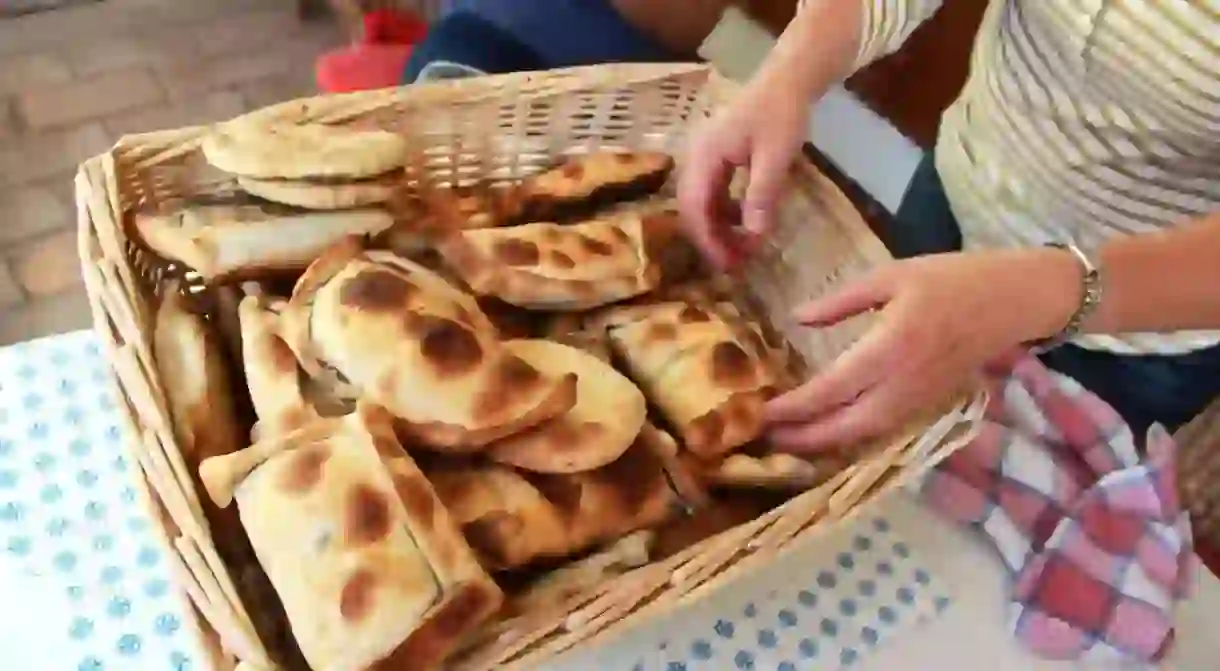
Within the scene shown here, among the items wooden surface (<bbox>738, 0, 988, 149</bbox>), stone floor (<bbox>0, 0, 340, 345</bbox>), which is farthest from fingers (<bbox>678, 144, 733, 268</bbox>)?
stone floor (<bbox>0, 0, 340, 345</bbox>)

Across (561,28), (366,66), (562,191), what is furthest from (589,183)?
(366,66)

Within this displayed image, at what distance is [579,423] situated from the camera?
0.59 metres

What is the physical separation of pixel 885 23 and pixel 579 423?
1.21ft

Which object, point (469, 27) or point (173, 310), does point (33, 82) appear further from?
point (173, 310)

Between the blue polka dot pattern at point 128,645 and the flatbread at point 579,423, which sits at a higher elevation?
the flatbread at point 579,423

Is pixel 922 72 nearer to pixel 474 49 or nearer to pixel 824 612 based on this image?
pixel 474 49

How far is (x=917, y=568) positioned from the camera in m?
0.70

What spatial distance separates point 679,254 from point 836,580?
226 mm

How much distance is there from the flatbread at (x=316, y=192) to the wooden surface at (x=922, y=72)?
1030 mm

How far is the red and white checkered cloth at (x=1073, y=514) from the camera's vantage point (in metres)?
0.67

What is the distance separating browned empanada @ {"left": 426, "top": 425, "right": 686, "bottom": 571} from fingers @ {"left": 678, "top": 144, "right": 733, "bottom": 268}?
0.19 meters

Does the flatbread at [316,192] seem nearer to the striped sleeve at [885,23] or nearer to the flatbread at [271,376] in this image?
the flatbread at [271,376]

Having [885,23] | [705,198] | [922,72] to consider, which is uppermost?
[885,23]

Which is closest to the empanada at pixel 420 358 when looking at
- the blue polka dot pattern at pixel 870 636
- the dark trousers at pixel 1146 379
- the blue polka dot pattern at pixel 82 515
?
the blue polka dot pattern at pixel 82 515
